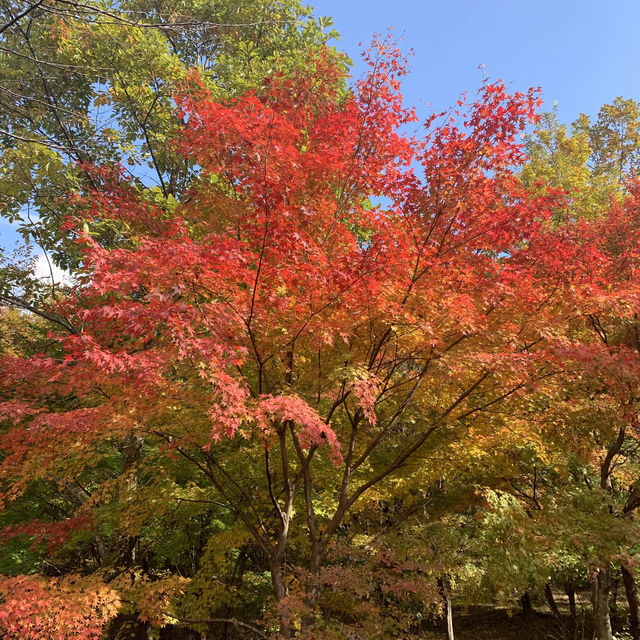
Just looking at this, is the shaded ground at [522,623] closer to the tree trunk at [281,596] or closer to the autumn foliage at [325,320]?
the tree trunk at [281,596]

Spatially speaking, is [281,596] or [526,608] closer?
[281,596]

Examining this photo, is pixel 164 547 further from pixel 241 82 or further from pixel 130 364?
pixel 241 82

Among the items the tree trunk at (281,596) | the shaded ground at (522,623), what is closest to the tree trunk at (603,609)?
the shaded ground at (522,623)

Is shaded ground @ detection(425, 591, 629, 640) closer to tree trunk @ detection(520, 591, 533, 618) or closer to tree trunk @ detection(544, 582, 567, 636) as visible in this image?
tree trunk @ detection(520, 591, 533, 618)

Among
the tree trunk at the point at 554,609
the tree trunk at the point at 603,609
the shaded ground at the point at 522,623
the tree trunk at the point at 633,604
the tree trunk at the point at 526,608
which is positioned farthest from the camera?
the tree trunk at the point at 526,608

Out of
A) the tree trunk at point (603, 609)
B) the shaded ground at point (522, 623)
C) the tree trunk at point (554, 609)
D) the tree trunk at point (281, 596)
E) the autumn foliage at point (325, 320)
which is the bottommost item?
the shaded ground at point (522, 623)

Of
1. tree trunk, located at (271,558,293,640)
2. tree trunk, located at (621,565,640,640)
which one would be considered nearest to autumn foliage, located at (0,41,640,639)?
tree trunk, located at (271,558,293,640)

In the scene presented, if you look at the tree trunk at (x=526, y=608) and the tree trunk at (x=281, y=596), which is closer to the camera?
the tree trunk at (x=281, y=596)

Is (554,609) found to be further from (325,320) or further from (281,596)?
(325,320)

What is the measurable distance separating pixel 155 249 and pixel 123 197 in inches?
208

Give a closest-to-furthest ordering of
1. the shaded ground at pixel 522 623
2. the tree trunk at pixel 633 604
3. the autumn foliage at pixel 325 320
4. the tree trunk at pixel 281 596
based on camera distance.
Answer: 1. the autumn foliage at pixel 325 320
2. the tree trunk at pixel 281 596
3. the tree trunk at pixel 633 604
4. the shaded ground at pixel 522 623

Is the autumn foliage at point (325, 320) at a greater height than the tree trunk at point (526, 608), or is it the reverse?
the autumn foliage at point (325, 320)

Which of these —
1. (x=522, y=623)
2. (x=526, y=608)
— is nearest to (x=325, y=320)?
(x=522, y=623)

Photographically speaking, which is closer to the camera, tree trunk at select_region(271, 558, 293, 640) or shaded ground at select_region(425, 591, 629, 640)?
tree trunk at select_region(271, 558, 293, 640)
